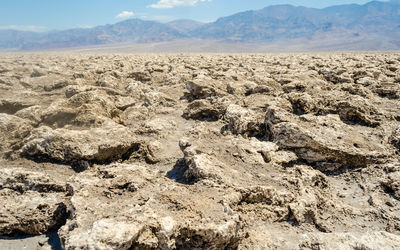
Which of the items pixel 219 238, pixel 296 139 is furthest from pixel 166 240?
pixel 296 139

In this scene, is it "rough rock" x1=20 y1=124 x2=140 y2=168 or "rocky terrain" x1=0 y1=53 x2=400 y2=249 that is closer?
"rocky terrain" x1=0 y1=53 x2=400 y2=249

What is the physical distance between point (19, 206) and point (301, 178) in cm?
275

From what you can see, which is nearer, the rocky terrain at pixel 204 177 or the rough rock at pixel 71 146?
the rocky terrain at pixel 204 177

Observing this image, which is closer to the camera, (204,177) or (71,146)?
(204,177)

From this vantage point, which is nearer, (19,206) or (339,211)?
(19,206)

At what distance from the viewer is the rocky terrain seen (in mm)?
2033

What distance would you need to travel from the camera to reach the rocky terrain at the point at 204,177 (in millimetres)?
2033

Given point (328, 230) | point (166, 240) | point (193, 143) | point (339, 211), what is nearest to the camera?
point (166, 240)

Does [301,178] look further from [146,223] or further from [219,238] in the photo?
[146,223]

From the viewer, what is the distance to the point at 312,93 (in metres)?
5.91

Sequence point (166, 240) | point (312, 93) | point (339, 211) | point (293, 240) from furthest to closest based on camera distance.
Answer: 1. point (312, 93)
2. point (339, 211)
3. point (293, 240)
4. point (166, 240)

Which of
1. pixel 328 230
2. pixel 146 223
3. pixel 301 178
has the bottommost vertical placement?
pixel 328 230

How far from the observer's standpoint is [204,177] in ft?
8.68

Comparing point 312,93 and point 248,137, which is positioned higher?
point 312,93
